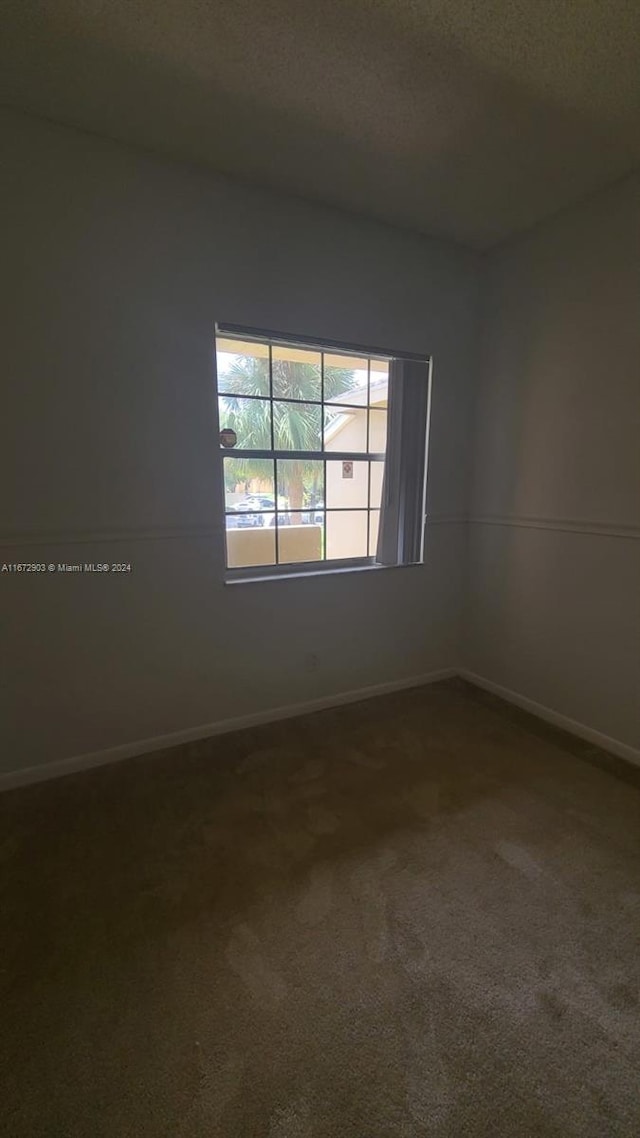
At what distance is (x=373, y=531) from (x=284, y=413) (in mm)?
911

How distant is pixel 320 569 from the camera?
2783mm

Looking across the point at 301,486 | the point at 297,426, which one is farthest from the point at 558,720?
the point at 297,426

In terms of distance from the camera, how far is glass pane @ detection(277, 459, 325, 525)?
261 centimetres

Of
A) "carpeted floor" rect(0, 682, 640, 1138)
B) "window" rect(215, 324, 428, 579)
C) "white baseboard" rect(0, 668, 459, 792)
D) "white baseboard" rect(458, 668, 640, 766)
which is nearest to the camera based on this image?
"carpeted floor" rect(0, 682, 640, 1138)

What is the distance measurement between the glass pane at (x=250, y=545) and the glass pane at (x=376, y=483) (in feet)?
2.33

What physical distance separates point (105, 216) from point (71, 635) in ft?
5.88

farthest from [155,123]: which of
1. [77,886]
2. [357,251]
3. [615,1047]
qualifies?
[615,1047]

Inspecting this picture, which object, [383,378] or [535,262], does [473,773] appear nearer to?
[383,378]

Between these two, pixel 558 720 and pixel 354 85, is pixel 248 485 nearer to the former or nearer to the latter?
pixel 354 85

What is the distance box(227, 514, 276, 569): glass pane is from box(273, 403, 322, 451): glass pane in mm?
441

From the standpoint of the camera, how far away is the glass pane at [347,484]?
278cm

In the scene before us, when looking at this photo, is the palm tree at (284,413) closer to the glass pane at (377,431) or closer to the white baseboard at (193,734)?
the glass pane at (377,431)

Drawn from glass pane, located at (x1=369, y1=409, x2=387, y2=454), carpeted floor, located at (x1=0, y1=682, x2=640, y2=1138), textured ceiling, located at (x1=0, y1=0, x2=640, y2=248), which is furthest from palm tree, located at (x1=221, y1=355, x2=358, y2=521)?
carpeted floor, located at (x1=0, y1=682, x2=640, y2=1138)

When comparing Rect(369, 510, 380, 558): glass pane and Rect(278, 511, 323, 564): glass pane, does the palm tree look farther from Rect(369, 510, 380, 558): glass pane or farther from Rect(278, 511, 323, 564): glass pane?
Rect(369, 510, 380, 558): glass pane
